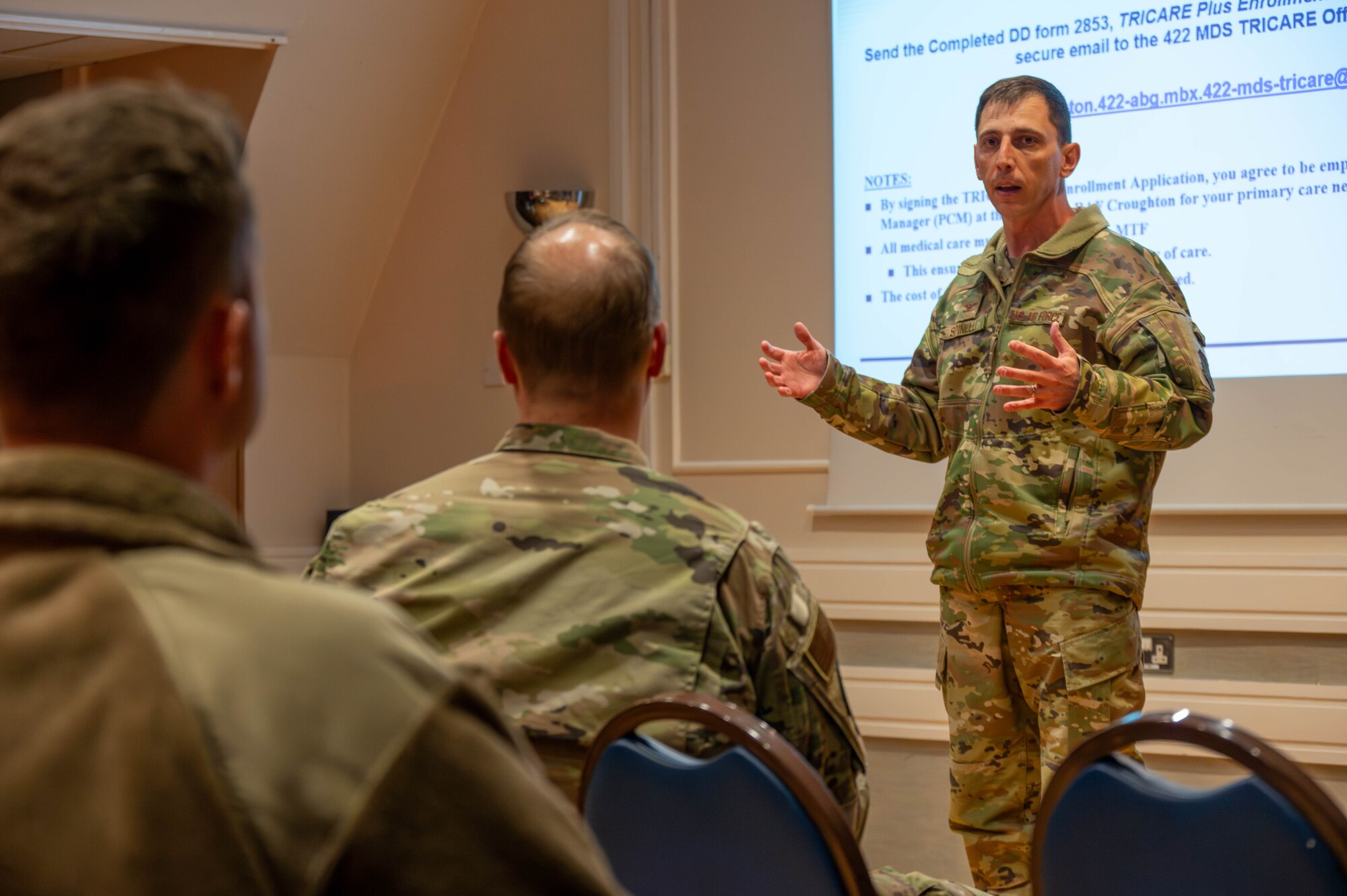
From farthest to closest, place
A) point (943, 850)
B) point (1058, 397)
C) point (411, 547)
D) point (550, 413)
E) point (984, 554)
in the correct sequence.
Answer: point (943, 850), point (984, 554), point (1058, 397), point (550, 413), point (411, 547)

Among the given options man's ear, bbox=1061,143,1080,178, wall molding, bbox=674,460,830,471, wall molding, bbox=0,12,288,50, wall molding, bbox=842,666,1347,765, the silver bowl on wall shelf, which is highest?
wall molding, bbox=0,12,288,50

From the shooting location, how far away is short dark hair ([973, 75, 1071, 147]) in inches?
95.4

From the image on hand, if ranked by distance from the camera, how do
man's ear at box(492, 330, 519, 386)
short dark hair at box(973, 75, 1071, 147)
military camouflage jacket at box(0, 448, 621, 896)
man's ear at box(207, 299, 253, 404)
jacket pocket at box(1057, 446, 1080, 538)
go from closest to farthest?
military camouflage jacket at box(0, 448, 621, 896) → man's ear at box(207, 299, 253, 404) → man's ear at box(492, 330, 519, 386) → jacket pocket at box(1057, 446, 1080, 538) → short dark hair at box(973, 75, 1071, 147)

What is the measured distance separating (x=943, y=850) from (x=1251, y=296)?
5.41ft

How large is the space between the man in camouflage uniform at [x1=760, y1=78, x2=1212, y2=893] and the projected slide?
89 cm

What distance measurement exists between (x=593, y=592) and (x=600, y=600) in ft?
0.03

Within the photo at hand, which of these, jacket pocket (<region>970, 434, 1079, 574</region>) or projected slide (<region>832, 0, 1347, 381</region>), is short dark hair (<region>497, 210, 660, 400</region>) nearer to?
jacket pocket (<region>970, 434, 1079, 574</region>)

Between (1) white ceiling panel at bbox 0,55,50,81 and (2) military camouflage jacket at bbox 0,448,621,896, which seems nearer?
(2) military camouflage jacket at bbox 0,448,621,896

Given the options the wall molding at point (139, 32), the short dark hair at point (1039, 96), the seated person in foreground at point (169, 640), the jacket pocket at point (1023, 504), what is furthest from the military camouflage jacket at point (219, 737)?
the wall molding at point (139, 32)

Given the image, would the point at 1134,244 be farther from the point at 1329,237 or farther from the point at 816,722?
the point at 816,722

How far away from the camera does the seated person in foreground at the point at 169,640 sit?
19.6 inches

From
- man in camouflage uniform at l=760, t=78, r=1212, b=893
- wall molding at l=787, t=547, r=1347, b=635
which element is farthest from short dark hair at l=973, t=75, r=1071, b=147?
wall molding at l=787, t=547, r=1347, b=635

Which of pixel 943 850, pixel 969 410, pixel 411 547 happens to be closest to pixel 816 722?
pixel 411 547

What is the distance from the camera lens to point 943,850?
3.28m
